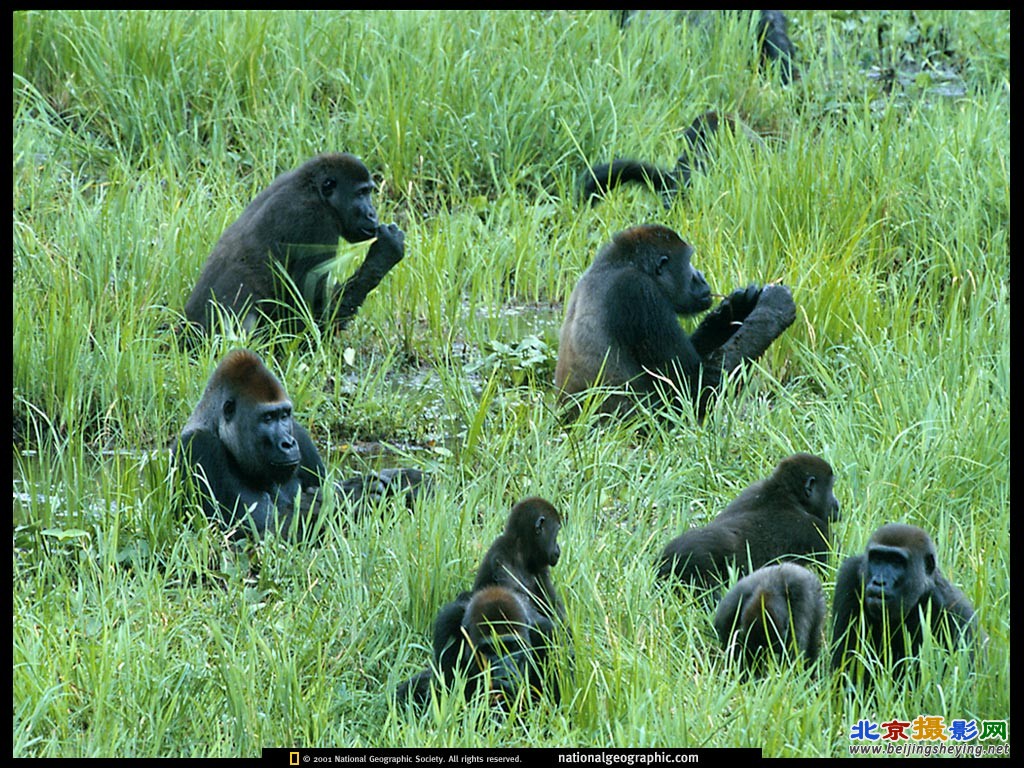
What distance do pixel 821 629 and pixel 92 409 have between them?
136 inches

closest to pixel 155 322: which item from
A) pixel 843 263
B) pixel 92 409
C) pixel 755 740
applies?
pixel 92 409

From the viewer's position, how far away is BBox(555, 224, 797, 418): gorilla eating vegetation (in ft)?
22.5

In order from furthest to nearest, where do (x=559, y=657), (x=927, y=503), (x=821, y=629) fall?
1. (x=927, y=503)
2. (x=821, y=629)
3. (x=559, y=657)

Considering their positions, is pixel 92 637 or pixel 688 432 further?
pixel 688 432

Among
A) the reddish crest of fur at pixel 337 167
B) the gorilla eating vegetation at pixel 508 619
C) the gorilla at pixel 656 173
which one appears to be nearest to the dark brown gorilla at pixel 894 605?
the gorilla eating vegetation at pixel 508 619

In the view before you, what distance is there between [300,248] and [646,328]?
5.90ft

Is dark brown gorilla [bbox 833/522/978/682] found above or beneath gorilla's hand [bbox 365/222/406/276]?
beneath

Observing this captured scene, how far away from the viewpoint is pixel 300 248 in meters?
7.54

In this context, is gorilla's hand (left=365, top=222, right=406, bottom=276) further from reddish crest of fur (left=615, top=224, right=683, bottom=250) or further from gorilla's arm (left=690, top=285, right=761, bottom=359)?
gorilla's arm (left=690, top=285, right=761, bottom=359)

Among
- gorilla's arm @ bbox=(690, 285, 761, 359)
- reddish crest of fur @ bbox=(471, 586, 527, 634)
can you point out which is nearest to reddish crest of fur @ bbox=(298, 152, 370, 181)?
gorilla's arm @ bbox=(690, 285, 761, 359)

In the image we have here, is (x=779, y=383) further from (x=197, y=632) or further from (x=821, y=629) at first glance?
(x=197, y=632)

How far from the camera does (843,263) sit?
740 cm

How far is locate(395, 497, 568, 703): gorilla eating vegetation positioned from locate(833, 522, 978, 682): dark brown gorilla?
2.72 feet

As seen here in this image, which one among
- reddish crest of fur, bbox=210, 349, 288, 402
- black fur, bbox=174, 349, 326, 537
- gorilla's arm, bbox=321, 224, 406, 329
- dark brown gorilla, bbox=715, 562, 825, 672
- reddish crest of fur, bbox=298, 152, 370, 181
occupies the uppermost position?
reddish crest of fur, bbox=298, 152, 370, 181
